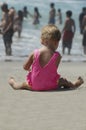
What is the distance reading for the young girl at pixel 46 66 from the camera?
7117 mm

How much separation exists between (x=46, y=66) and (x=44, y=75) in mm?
112

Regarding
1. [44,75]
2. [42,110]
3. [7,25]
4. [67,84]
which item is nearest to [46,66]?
[44,75]

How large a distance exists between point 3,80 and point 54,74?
1.90 meters

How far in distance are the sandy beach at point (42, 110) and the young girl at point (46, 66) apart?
0.63 ft

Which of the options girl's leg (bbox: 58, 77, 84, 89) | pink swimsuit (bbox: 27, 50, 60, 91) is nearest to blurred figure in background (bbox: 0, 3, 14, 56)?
girl's leg (bbox: 58, 77, 84, 89)

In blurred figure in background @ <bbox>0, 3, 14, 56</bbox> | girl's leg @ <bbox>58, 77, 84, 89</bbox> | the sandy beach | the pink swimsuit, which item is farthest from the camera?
blurred figure in background @ <bbox>0, 3, 14, 56</bbox>

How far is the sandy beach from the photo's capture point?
5.02 metres

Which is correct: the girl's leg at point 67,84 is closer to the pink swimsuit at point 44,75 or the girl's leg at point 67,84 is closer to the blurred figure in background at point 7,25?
the pink swimsuit at point 44,75

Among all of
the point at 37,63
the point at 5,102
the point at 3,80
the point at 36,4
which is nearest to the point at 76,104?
the point at 5,102

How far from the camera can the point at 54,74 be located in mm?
7145

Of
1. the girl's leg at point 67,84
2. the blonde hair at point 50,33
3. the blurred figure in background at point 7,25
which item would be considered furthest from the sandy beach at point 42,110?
the blurred figure in background at point 7,25

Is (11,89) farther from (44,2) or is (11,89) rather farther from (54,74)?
(44,2)

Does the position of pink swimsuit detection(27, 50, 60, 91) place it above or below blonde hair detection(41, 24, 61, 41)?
below

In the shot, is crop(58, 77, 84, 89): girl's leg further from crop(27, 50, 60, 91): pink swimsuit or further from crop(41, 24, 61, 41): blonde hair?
crop(41, 24, 61, 41): blonde hair
